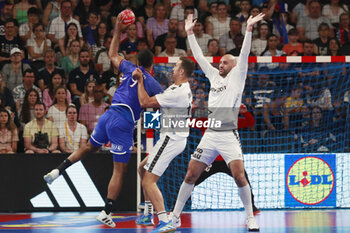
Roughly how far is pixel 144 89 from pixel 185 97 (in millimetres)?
535

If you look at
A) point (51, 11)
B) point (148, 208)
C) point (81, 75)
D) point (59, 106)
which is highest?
point (51, 11)

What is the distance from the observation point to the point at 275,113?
12.1m

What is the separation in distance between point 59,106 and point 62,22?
3.06 m

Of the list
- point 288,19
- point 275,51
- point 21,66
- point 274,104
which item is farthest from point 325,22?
point 21,66

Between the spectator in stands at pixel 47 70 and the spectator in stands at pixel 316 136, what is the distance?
4.96 metres

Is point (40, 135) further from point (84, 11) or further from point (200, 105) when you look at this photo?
point (84, 11)

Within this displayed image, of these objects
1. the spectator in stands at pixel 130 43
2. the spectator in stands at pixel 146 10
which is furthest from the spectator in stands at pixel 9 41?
the spectator in stands at pixel 146 10

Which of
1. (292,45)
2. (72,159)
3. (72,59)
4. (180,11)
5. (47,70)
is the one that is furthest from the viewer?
(180,11)

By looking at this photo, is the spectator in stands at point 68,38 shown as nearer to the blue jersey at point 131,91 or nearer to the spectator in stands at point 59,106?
the spectator in stands at point 59,106

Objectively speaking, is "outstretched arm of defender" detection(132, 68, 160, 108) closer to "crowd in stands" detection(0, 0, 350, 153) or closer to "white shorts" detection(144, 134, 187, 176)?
"white shorts" detection(144, 134, 187, 176)

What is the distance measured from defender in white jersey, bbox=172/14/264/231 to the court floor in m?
0.48

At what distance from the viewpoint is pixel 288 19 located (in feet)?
50.3

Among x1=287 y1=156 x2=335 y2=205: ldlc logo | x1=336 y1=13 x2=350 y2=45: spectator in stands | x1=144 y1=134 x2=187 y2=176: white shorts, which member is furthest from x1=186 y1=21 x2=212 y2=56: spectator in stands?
x1=144 y1=134 x2=187 y2=176: white shorts

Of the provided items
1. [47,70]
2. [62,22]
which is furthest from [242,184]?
[62,22]
